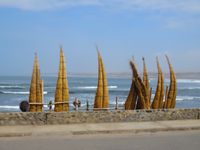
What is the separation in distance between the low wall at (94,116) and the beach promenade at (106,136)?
0.43 meters

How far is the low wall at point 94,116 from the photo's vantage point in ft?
50.0

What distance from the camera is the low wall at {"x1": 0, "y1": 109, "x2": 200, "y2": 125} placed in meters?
15.2

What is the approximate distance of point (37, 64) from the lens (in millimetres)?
16781

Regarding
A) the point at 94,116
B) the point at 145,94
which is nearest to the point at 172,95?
the point at 145,94

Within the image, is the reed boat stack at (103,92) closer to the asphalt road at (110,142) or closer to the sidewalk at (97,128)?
the sidewalk at (97,128)

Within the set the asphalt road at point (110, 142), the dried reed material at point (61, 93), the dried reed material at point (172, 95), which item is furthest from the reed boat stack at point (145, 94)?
the asphalt road at point (110, 142)

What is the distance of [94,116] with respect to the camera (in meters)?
15.9

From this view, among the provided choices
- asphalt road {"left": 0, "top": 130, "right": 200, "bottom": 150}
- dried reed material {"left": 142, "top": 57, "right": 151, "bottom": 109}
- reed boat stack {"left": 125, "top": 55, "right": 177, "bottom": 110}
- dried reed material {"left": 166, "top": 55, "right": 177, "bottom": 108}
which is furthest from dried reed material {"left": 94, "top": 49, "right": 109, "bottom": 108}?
asphalt road {"left": 0, "top": 130, "right": 200, "bottom": 150}

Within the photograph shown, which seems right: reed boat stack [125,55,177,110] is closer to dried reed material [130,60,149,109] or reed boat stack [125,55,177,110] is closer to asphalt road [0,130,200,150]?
dried reed material [130,60,149,109]

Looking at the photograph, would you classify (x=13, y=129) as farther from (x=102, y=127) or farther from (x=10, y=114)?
(x=102, y=127)

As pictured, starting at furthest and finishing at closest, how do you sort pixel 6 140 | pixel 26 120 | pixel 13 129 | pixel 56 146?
pixel 26 120 → pixel 13 129 → pixel 6 140 → pixel 56 146

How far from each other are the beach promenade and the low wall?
0.43 m

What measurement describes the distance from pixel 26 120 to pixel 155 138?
4884mm

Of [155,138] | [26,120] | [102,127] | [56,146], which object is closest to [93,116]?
[102,127]
